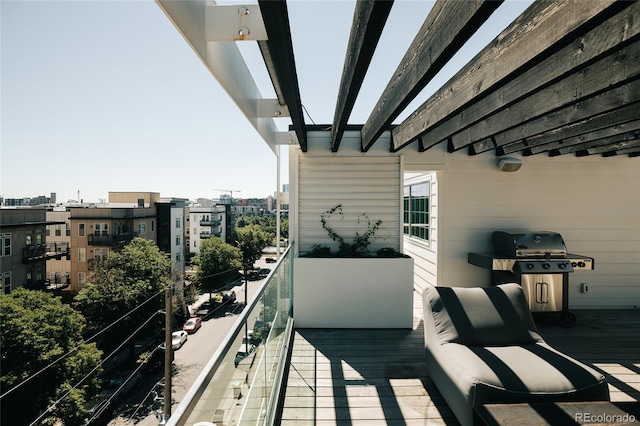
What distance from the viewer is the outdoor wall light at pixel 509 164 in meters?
4.46

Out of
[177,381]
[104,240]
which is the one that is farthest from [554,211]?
[104,240]

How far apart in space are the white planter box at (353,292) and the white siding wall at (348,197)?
628 mm

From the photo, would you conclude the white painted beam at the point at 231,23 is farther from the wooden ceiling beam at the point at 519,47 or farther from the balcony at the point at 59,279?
the balcony at the point at 59,279

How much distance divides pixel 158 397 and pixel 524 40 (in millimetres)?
12998

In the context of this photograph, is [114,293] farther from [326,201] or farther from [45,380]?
[326,201]

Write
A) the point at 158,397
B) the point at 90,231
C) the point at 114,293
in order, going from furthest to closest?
1. the point at 90,231
2. the point at 114,293
3. the point at 158,397

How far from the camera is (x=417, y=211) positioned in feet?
19.7

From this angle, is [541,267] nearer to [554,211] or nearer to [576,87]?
[554,211]

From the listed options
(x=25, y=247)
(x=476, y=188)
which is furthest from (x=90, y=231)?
(x=476, y=188)

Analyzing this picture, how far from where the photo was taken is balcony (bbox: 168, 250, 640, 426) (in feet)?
3.65

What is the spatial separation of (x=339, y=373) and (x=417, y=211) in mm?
3911

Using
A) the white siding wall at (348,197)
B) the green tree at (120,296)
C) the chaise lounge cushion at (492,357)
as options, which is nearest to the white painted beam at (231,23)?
the chaise lounge cushion at (492,357)

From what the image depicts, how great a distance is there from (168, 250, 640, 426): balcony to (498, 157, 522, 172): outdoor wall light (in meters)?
2.27

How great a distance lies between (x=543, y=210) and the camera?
4805mm
